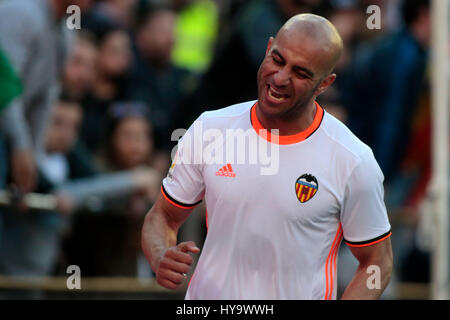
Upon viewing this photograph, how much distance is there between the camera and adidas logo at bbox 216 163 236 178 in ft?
11.8

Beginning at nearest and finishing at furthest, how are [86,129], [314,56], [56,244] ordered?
[314,56]
[56,244]
[86,129]

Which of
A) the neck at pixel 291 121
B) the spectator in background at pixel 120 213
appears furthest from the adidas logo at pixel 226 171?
the spectator in background at pixel 120 213

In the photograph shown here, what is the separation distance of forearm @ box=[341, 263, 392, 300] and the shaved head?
83cm

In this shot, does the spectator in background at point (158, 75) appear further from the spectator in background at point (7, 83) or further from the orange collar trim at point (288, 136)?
the orange collar trim at point (288, 136)

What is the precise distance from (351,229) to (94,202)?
3.40 m

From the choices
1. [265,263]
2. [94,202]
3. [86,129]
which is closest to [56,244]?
[94,202]

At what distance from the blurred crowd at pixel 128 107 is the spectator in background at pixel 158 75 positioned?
1cm

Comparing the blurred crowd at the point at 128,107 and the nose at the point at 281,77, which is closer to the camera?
the nose at the point at 281,77

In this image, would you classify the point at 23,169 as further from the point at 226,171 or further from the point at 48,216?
the point at 226,171

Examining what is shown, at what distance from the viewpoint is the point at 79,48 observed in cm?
708

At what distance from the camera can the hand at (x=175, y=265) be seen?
3.36 meters

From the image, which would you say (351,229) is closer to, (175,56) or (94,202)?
(94,202)

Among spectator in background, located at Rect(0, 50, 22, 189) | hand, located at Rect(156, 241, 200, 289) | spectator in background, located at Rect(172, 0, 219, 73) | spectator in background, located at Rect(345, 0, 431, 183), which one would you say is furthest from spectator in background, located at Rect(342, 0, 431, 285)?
hand, located at Rect(156, 241, 200, 289)

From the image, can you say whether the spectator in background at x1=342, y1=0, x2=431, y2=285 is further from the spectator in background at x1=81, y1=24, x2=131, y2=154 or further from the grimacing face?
the grimacing face
